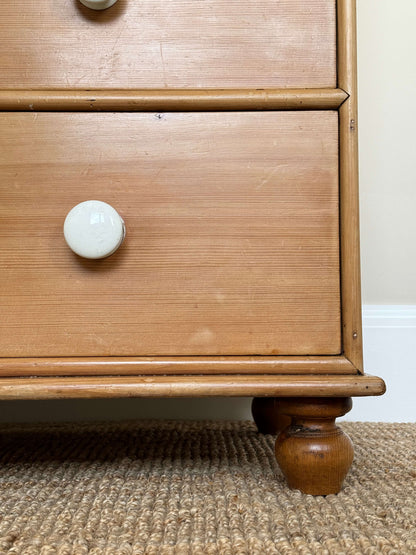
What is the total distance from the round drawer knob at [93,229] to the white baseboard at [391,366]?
20.8 inches

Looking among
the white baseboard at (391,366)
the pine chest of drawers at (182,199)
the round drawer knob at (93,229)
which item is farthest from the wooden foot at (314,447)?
the white baseboard at (391,366)

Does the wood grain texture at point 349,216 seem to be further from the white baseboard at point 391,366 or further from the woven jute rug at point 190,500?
the white baseboard at point 391,366

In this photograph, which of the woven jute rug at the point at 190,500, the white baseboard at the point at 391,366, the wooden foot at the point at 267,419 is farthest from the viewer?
the white baseboard at the point at 391,366

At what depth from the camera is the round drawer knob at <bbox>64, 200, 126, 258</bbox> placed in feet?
1.78

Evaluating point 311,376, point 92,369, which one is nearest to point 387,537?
point 311,376

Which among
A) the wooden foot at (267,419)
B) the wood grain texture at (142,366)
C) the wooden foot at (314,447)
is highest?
the wood grain texture at (142,366)

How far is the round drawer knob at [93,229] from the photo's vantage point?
0.54 meters

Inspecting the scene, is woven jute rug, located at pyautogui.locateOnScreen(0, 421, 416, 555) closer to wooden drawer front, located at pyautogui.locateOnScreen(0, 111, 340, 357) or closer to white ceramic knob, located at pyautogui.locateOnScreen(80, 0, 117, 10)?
wooden drawer front, located at pyautogui.locateOnScreen(0, 111, 340, 357)

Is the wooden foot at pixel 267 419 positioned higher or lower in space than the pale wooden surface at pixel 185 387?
lower

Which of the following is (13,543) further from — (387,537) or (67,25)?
(67,25)

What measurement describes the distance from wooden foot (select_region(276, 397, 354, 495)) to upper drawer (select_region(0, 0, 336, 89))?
0.30m

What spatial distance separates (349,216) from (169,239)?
17 cm

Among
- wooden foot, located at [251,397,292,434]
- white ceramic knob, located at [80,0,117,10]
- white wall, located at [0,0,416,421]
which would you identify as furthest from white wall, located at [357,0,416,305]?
white ceramic knob, located at [80,0,117,10]

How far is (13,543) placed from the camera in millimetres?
469
